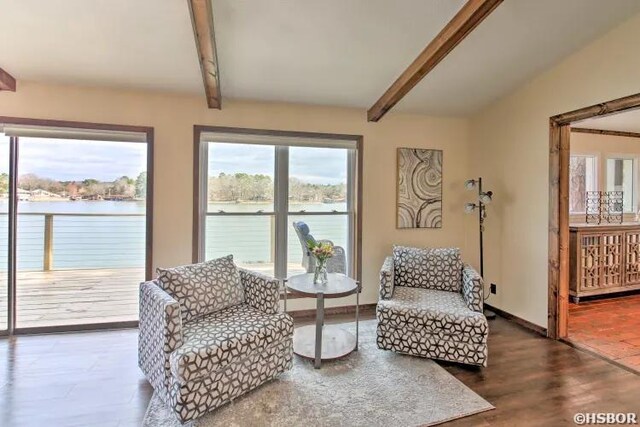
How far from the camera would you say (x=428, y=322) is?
274 centimetres

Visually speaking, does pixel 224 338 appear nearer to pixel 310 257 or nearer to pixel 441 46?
pixel 310 257

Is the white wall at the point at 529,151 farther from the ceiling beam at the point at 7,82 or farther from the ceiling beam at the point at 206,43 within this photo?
the ceiling beam at the point at 7,82

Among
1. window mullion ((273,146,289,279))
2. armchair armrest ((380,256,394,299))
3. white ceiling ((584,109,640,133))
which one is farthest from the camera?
white ceiling ((584,109,640,133))

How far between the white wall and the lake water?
206cm

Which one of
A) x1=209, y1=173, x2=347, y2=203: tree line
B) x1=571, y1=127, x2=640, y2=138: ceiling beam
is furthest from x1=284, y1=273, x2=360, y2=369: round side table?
x1=571, y1=127, x2=640, y2=138: ceiling beam

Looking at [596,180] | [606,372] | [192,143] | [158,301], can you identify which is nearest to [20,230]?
[192,143]

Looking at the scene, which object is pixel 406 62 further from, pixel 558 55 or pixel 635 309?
pixel 635 309

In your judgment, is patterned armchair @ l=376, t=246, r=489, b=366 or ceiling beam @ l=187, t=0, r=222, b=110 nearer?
ceiling beam @ l=187, t=0, r=222, b=110

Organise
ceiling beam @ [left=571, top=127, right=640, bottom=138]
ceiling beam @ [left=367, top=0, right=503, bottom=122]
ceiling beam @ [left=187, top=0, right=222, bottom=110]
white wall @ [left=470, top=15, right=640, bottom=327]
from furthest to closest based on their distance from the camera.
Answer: ceiling beam @ [left=571, top=127, right=640, bottom=138], white wall @ [left=470, top=15, right=640, bottom=327], ceiling beam @ [left=367, top=0, right=503, bottom=122], ceiling beam @ [left=187, top=0, right=222, bottom=110]

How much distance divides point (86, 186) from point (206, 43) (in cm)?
196

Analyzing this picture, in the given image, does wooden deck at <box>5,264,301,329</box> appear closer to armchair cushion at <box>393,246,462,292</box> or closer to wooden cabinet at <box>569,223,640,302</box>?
armchair cushion at <box>393,246,462,292</box>

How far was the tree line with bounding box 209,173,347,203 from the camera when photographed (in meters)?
3.72

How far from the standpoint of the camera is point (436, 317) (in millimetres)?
2719

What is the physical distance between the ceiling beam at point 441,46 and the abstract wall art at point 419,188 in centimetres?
79
